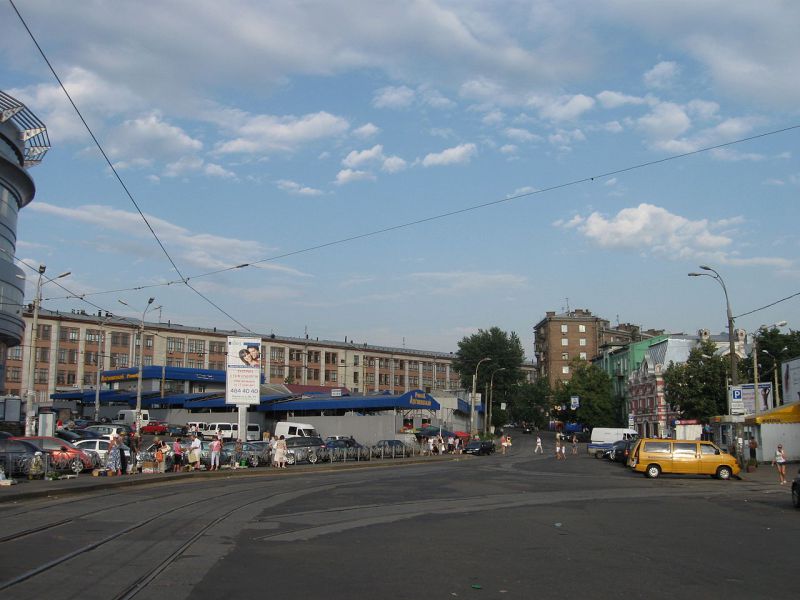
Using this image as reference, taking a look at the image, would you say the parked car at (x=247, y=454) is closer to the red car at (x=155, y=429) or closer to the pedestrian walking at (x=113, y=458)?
the pedestrian walking at (x=113, y=458)

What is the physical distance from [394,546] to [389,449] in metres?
41.7

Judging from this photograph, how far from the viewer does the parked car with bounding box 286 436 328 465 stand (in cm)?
4384

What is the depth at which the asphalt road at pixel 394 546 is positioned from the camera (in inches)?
366

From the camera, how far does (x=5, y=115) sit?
56.8 m

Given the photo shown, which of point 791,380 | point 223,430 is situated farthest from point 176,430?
point 791,380

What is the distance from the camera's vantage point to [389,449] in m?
54.0

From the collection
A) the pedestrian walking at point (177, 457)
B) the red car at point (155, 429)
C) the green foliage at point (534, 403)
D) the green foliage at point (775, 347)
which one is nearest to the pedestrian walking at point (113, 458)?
the pedestrian walking at point (177, 457)

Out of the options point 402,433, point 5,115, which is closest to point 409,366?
point 402,433

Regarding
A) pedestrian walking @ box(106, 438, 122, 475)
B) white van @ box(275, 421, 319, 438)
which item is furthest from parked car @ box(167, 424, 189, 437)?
pedestrian walking @ box(106, 438, 122, 475)

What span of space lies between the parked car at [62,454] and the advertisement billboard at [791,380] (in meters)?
42.7

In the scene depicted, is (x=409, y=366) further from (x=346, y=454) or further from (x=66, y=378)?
(x=346, y=454)

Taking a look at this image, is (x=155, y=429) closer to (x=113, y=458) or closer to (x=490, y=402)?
(x=113, y=458)

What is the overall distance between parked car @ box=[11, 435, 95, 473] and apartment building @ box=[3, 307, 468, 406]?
52068mm

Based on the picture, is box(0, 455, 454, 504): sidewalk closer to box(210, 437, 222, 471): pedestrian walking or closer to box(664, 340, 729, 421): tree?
box(210, 437, 222, 471): pedestrian walking
